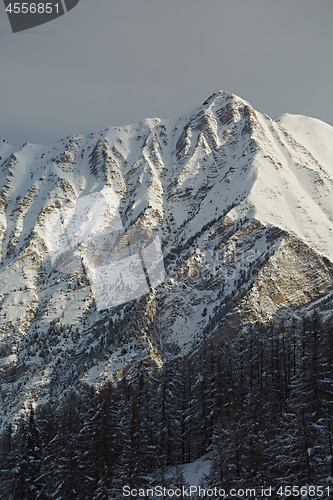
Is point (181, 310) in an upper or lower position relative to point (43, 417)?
lower

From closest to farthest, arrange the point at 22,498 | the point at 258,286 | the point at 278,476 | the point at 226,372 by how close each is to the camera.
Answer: the point at 278,476, the point at 22,498, the point at 226,372, the point at 258,286

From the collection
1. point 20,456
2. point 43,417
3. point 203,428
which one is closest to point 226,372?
point 203,428

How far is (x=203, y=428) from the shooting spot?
80.4m

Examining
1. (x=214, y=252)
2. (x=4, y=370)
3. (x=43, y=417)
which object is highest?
(x=43, y=417)

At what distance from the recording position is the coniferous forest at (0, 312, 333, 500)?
187 feet

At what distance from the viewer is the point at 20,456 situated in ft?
211

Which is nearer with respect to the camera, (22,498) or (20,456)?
(22,498)

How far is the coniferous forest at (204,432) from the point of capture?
5694 cm

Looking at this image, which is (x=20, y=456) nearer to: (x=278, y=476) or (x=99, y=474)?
(x=99, y=474)

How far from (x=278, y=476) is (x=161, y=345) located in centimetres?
11324

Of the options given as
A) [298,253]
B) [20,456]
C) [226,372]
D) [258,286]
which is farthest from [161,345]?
[20,456]

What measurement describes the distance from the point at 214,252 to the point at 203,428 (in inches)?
4443

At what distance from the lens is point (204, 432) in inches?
3147

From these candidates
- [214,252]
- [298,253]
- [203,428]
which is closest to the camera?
[203,428]
